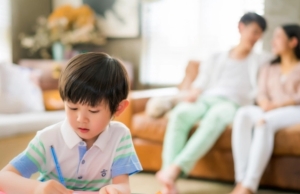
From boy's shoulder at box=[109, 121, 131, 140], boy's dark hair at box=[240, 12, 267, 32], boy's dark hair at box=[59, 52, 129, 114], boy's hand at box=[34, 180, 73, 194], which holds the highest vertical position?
boy's dark hair at box=[240, 12, 267, 32]

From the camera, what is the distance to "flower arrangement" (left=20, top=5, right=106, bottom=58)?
11.1 ft

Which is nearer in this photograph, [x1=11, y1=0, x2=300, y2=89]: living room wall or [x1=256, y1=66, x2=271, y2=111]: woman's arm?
[x1=256, y1=66, x2=271, y2=111]: woman's arm

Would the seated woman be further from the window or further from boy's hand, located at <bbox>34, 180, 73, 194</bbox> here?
boy's hand, located at <bbox>34, 180, 73, 194</bbox>

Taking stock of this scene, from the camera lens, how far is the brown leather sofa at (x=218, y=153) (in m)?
2.01

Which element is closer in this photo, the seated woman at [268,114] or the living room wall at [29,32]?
the seated woman at [268,114]

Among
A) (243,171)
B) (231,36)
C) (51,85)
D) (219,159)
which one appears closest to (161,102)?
(219,159)

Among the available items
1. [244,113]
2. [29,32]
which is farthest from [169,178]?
[29,32]

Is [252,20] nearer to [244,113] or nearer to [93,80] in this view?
[244,113]

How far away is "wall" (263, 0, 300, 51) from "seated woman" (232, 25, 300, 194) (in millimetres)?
561

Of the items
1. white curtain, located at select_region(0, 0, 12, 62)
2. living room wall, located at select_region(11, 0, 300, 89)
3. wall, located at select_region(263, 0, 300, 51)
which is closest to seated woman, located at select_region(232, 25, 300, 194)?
wall, located at select_region(263, 0, 300, 51)

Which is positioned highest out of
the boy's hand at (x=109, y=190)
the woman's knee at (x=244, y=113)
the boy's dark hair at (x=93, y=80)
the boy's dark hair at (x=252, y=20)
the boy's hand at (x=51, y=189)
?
the boy's dark hair at (x=252, y=20)

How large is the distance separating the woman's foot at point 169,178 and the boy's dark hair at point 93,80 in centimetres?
110

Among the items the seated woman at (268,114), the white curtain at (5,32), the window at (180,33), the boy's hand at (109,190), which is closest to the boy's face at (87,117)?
the boy's hand at (109,190)

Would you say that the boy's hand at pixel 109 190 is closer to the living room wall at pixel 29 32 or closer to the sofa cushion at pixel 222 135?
the sofa cushion at pixel 222 135
